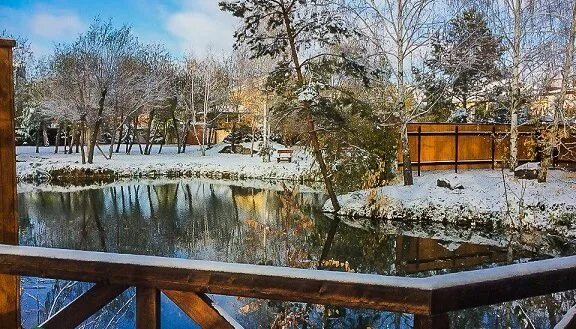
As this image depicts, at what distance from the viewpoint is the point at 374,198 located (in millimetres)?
12234

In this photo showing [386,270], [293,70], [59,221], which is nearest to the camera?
[386,270]

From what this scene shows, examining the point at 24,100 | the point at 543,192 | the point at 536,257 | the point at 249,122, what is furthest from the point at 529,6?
the point at 24,100

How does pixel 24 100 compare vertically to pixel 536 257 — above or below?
above

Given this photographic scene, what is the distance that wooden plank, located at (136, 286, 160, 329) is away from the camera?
1.65 m

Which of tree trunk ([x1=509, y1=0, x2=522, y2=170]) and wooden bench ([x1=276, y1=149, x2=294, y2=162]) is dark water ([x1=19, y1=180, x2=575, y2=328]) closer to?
tree trunk ([x1=509, y1=0, x2=522, y2=170])

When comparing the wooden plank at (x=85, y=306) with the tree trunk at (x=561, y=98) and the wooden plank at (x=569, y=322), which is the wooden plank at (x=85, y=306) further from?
the tree trunk at (x=561, y=98)

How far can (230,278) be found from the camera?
1.52m

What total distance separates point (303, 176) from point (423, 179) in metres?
6.60

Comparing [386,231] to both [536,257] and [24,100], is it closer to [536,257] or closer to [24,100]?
[536,257]

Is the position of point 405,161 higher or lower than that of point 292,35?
lower

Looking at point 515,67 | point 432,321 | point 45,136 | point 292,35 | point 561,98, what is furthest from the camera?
point 45,136

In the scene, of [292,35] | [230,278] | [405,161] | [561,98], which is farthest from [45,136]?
[230,278]

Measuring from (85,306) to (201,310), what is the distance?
47 centimetres

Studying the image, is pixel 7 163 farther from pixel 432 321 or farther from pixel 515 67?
pixel 515 67
